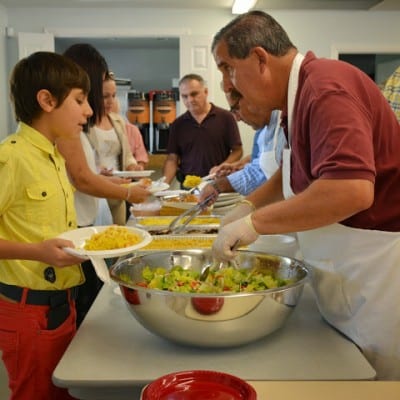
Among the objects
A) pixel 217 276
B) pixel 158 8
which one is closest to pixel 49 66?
pixel 217 276

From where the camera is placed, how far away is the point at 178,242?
1.88 meters

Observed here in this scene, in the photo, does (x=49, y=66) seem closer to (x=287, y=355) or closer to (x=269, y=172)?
(x=287, y=355)

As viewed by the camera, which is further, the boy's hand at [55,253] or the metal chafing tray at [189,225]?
the metal chafing tray at [189,225]

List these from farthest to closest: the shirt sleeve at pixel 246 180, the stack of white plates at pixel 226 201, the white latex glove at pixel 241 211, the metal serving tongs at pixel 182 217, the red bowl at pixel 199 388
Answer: the stack of white plates at pixel 226 201 → the shirt sleeve at pixel 246 180 → the metal serving tongs at pixel 182 217 → the white latex glove at pixel 241 211 → the red bowl at pixel 199 388

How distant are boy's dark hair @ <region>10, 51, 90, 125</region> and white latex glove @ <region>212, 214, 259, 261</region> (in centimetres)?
62

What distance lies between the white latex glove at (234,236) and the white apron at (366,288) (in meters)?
0.19

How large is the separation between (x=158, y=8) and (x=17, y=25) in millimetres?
1536

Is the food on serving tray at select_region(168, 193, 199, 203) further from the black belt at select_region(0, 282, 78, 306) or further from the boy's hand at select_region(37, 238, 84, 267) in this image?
the boy's hand at select_region(37, 238, 84, 267)

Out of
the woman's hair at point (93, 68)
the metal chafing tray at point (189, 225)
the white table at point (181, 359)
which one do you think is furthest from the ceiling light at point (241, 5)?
the white table at point (181, 359)

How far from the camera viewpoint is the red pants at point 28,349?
131 centimetres

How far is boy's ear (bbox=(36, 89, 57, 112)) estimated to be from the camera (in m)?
1.42

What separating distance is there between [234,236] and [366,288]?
1.01ft

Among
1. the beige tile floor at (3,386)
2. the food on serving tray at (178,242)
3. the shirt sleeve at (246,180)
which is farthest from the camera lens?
the shirt sleeve at (246,180)

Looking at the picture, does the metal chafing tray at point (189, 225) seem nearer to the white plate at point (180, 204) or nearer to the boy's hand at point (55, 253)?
the white plate at point (180, 204)
